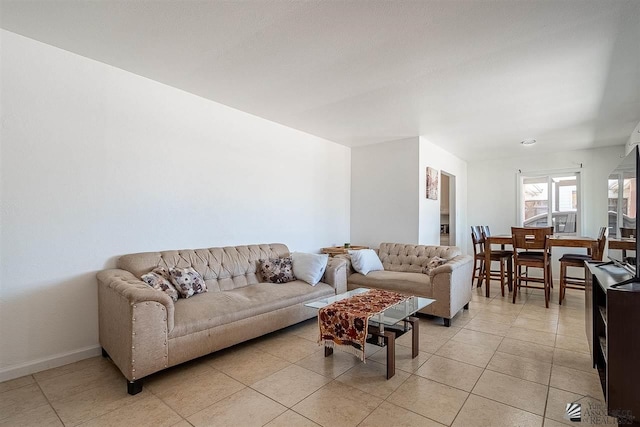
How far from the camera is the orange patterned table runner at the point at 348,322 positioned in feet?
7.64

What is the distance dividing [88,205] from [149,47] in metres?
1.39

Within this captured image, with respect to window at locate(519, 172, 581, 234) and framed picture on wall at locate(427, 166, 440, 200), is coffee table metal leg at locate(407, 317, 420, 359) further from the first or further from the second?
window at locate(519, 172, 581, 234)

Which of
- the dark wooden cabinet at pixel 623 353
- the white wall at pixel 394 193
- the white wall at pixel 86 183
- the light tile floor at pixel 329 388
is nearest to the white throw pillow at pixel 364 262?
the white wall at pixel 394 193

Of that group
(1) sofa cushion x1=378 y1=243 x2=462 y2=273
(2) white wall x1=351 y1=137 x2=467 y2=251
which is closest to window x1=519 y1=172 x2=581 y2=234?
(2) white wall x1=351 y1=137 x2=467 y2=251

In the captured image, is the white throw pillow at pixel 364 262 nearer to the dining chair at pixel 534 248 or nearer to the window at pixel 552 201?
the dining chair at pixel 534 248

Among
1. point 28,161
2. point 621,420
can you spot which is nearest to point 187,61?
point 28,161

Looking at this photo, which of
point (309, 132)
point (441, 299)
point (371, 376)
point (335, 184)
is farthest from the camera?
point (335, 184)

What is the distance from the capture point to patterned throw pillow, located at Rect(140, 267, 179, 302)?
8.54 ft

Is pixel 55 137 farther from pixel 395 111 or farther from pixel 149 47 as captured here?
pixel 395 111

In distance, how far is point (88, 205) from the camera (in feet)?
8.87

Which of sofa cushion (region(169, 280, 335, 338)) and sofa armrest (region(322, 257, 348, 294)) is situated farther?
sofa armrest (region(322, 257, 348, 294))

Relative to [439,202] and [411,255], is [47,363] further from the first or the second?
[439,202]

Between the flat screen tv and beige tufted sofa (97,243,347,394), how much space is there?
2.51 m

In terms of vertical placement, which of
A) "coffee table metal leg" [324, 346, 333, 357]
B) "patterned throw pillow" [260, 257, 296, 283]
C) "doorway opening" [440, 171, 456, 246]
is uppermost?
"doorway opening" [440, 171, 456, 246]
